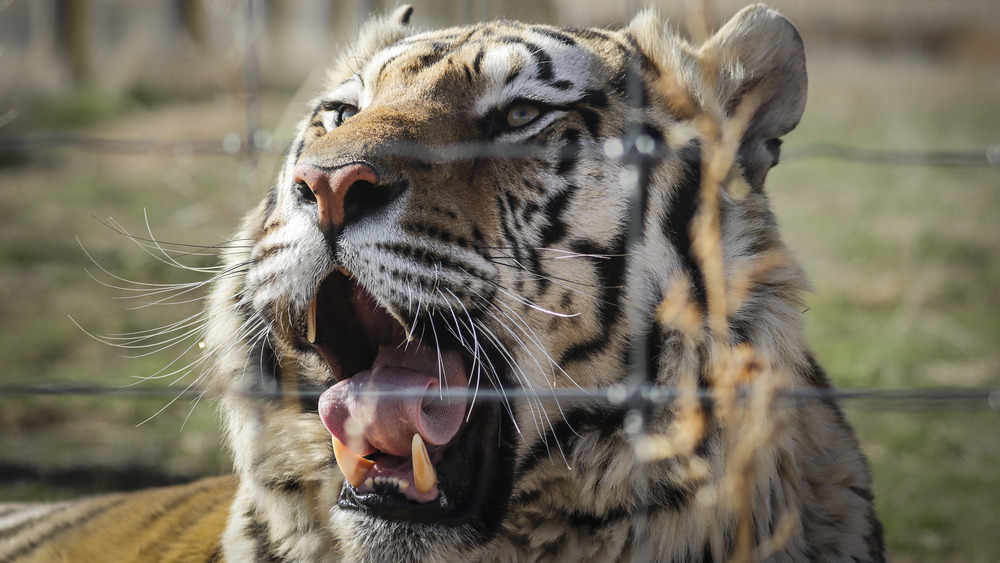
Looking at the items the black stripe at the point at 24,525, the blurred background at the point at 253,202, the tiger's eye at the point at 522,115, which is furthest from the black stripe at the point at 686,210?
the black stripe at the point at 24,525

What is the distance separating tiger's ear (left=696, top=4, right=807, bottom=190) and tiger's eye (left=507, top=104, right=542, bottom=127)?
1.55 ft

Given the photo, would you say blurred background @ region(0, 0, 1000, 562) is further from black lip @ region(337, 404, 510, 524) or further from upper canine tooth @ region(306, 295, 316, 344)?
black lip @ region(337, 404, 510, 524)

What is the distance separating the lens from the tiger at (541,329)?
6.18 feet

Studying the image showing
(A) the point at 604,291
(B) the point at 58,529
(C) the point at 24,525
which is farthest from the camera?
(C) the point at 24,525

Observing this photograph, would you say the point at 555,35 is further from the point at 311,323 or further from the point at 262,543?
the point at 262,543

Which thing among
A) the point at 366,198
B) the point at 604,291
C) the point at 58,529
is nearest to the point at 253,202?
the point at 58,529

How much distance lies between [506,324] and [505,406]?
195mm

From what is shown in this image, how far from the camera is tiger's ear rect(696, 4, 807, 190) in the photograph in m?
2.19

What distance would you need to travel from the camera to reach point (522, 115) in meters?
2.15

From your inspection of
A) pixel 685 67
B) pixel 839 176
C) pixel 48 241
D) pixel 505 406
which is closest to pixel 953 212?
pixel 839 176

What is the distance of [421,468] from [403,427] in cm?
14

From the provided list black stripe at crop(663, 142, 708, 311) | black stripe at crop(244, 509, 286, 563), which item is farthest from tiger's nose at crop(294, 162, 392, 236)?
black stripe at crop(244, 509, 286, 563)

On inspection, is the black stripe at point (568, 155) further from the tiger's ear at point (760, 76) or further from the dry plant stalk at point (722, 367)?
the tiger's ear at point (760, 76)

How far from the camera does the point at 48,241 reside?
654 centimetres
